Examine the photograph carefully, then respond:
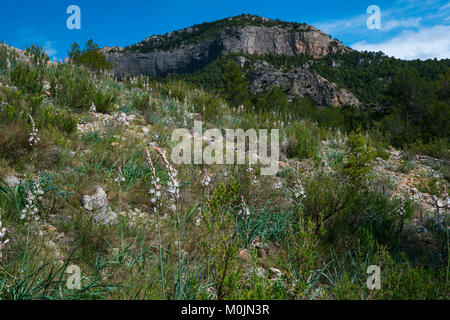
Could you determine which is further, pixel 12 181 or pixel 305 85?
pixel 305 85

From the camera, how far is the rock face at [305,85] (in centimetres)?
6244

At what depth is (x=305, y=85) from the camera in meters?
66.8

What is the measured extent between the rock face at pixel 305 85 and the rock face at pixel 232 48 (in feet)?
134

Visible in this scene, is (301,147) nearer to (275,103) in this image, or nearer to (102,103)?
(102,103)

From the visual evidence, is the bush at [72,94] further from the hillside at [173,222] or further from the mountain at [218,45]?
→ the mountain at [218,45]

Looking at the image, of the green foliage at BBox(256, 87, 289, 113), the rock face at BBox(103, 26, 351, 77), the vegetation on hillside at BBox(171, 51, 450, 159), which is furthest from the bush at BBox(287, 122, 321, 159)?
the rock face at BBox(103, 26, 351, 77)

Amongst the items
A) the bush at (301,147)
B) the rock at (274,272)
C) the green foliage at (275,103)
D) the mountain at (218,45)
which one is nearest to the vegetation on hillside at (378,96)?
the green foliage at (275,103)

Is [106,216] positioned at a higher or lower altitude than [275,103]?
lower

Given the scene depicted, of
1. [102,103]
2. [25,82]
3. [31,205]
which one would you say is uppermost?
[25,82]

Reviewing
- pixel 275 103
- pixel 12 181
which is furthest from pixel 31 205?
pixel 275 103

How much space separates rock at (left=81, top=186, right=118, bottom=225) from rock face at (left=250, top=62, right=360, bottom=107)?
59911 mm

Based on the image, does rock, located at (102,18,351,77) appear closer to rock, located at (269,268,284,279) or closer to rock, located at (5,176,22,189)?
rock, located at (5,176,22,189)

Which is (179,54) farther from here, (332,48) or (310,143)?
(310,143)

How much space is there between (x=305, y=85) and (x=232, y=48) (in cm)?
4941
